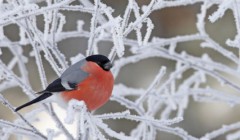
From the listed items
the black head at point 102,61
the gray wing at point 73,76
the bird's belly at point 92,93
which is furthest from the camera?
the black head at point 102,61

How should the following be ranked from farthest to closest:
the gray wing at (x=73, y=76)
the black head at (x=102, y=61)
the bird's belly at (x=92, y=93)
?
the black head at (x=102, y=61) → the bird's belly at (x=92, y=93) → the gray wing at (x=73, y=76)

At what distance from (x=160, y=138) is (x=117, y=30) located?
7312mm

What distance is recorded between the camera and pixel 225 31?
9.00 m

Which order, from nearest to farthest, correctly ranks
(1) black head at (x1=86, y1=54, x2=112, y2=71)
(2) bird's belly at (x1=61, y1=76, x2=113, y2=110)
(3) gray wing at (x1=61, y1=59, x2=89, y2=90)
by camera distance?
(3) gray wing at (x1=61, y1=59, x2=89, y2=90), (2) bird's belly at (x1=61, y1=76, x2=113, y2=110), (1) black head at (x1=86, y1=54, x2=112, y2=71)

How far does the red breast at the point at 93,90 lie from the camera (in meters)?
2.93

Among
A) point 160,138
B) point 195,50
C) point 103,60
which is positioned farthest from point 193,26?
point 103,60

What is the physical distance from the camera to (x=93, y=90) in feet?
9.74

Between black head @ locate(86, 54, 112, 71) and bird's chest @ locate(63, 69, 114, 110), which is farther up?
black head @ locate(86, 54, 112, 71)

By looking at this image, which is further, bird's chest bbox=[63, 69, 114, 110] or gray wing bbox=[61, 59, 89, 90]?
bird's chest bbox=[63, 69, 114, 110]

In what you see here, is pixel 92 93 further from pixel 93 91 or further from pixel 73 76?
pixel 73 76

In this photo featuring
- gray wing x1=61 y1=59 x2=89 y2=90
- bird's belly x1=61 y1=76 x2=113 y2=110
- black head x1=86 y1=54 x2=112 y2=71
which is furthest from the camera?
black head x1=86 y1=54 x2=112 y2=71

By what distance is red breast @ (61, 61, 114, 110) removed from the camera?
9.61 ft

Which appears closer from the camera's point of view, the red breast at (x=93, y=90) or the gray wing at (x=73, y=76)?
the gray wing at (x=73, y=76)

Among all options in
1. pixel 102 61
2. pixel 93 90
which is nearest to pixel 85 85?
pixel 93 90
